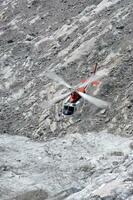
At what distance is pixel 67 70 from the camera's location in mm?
39438

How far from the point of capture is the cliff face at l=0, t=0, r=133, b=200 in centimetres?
3222

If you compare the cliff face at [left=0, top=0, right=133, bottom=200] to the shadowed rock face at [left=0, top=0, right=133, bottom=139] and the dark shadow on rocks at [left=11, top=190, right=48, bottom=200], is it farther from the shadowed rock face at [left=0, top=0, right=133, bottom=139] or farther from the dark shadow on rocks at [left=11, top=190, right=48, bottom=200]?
the dark shadow on rocks at [left=11, top=190, right=48, bottom=200]

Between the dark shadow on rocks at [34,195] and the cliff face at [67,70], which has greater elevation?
the dark shadow on rocks at [34,195]

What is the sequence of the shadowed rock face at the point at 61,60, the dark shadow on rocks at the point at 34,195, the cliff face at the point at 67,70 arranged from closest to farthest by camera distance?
the dark shadow on rocks at the point at 34,195 → the cliff face at the point at 67,70 → the shadowed rock face at the point at 61,60

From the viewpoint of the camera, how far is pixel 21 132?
36000 mm

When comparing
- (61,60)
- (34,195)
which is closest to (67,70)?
(61,60)

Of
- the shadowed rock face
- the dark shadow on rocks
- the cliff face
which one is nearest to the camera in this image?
the dark shadow on rocks

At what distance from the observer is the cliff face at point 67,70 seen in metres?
32.2

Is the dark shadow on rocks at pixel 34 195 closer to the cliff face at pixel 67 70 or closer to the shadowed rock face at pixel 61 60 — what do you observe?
the cliff face at pixel 67 70

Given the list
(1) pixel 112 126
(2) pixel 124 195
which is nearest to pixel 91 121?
(1) pixel 112 126

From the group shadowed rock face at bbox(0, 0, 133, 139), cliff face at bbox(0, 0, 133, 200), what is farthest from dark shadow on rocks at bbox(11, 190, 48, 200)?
shadowed rock face at bbox(0, 0, 133, 139)

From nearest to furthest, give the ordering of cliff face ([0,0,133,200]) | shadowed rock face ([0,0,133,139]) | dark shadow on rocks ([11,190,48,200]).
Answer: dark shadow on rocks ([11,190,48,200]) < cliff face ([0,0,133,200]) < shadowed rock face ([0,0,133,139])

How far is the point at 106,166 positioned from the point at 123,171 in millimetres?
4436

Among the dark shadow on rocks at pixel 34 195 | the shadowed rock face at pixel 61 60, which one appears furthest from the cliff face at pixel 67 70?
the dark shadow on rocks at pixel 34 195
